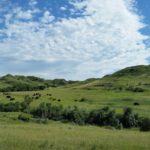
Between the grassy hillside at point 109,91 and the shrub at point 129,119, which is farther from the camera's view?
the grassy hillside at point 109,91

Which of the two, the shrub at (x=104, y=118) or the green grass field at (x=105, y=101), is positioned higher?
the green grass field at (x=105, y=101)

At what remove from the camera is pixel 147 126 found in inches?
1797

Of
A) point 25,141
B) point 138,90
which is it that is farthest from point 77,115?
point 138,90

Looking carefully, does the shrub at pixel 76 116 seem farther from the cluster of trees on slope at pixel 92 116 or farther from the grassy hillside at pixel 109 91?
the grassy hillside at pixel 109 91

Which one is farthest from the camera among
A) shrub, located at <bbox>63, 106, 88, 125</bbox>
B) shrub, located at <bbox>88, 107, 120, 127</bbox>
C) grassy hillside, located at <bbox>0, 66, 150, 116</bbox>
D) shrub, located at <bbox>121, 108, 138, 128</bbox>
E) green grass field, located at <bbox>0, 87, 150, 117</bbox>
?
grassy hillside, located at <bbox>0, 66, 150, 116</bbox>

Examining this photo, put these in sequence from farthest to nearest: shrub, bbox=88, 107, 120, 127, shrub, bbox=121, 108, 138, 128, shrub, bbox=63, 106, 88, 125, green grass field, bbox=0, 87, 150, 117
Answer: green grass field, bbox=0, 87, 150, 117 < shrub, bbox=63, 106, 88, 125 < shrub, bbox=88, 107, 120, 127 < shrub, bbox=121, 108, 138, 128

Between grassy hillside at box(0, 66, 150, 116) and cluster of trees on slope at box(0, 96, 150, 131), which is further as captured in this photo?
grassy hillside at box(0, 66, 150, 116)

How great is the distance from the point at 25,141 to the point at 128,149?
15.7 ft

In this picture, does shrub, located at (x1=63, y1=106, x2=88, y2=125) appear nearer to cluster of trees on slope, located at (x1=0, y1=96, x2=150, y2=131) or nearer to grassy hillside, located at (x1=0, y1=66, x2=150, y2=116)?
cluster of trees on slope, located at (x1=0, y1=96, x2=150, y2=131)

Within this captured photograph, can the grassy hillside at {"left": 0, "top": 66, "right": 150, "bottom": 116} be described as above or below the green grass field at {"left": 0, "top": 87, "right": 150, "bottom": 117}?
above

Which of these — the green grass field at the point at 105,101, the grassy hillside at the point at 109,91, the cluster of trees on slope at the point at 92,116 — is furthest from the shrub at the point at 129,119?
the grassy hillside at the point at 109,91

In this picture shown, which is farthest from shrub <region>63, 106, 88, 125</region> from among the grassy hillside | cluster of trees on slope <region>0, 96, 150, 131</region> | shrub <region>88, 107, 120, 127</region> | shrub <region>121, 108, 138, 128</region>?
the grassy hillside

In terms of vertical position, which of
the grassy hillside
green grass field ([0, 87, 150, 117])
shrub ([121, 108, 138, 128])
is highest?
the grassy hillside

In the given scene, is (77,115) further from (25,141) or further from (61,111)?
(25,141)
